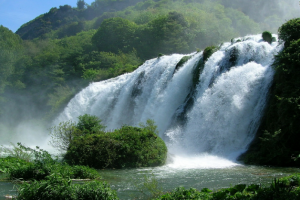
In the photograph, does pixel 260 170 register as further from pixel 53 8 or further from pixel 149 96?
pixel 53 8

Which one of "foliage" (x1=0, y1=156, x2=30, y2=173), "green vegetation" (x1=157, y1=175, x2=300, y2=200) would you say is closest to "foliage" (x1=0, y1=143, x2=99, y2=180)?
"foliage" (x1=0, y1=156, x2=30, y2=173)

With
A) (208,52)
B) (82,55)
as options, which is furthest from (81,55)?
(208,52)

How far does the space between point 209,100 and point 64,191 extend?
12536 millimetres

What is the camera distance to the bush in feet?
49.6

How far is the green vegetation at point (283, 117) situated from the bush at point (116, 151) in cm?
425

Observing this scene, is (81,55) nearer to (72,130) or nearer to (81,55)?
(81,55)

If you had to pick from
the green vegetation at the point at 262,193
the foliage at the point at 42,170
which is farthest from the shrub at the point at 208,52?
the green vegetation at the point at 262,193

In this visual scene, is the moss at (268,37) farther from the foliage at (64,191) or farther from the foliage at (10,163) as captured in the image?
the foliage at (64,191)

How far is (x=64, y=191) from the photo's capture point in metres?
7.59

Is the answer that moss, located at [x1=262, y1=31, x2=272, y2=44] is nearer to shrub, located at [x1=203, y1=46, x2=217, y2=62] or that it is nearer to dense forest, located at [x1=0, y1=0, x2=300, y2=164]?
shrub, located at [x1=203, y1=46, x2=217, y2=62]

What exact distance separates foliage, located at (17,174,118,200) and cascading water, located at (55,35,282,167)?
7.85 m

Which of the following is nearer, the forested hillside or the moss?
the moss

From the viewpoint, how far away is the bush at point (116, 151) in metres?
15.1

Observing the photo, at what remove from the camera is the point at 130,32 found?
62438mm
